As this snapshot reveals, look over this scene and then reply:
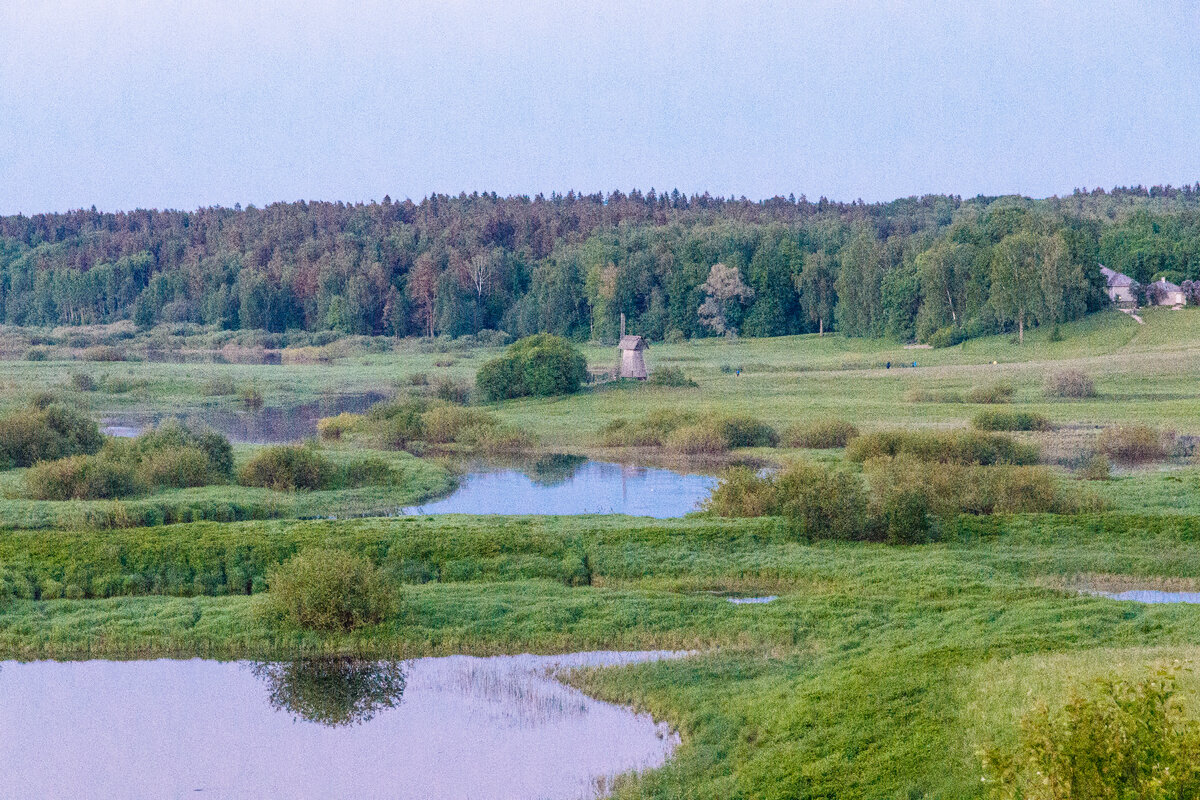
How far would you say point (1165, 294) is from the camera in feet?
270

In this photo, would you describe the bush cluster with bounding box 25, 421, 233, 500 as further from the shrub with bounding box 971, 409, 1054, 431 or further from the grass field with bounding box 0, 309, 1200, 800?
the shrub with bounding box 971, 409, 1054, 431

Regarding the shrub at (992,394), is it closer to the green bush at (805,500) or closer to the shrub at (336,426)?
the shrub at (336,426)

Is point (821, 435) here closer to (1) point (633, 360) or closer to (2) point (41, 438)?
(1) point (633, 360)

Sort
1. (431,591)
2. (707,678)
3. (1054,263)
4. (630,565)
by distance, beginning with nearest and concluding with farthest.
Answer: (707,678) → (431,591) → (630,565) → (1054,263)

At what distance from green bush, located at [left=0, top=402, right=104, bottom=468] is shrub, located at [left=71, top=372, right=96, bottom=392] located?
2861 cm

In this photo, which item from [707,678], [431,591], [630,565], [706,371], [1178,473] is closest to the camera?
[707,678]

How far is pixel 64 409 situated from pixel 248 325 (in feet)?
278

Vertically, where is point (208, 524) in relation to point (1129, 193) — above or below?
below

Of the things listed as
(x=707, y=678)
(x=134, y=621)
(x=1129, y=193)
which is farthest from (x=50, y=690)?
(x=1129, y=193)

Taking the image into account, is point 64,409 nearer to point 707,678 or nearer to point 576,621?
point 576,621

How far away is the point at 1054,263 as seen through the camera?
7738cm

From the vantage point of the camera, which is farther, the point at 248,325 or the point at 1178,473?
the point at 248,325

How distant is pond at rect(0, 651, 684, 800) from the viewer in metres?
14.2

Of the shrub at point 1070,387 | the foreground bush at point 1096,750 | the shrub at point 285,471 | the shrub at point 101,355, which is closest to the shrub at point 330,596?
the foreground bush at point 1096,750
